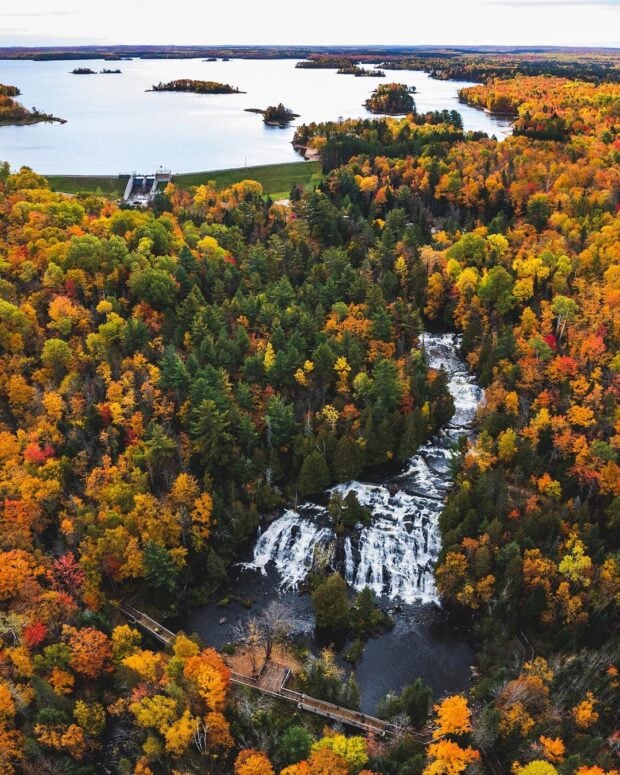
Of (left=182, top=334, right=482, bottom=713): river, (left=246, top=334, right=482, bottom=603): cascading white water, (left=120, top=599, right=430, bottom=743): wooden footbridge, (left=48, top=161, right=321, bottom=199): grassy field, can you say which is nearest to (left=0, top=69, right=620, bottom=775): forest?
(left=120, top=599, right=430, bottom=743): wooden footbridge

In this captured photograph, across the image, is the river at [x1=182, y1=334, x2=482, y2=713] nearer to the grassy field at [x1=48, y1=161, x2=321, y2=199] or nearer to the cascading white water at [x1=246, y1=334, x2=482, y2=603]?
the cascading white water at [x1=246, y1=334, x2=482, y2=603]

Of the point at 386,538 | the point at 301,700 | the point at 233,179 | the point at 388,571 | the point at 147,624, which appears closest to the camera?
the point at 301,700

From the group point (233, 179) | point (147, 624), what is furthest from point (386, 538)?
point (233, 179)

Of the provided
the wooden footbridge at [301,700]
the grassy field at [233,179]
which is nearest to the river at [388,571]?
the wooden footbridge at [301,700]

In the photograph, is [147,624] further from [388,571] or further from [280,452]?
[280,452]

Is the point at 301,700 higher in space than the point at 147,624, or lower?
lower
